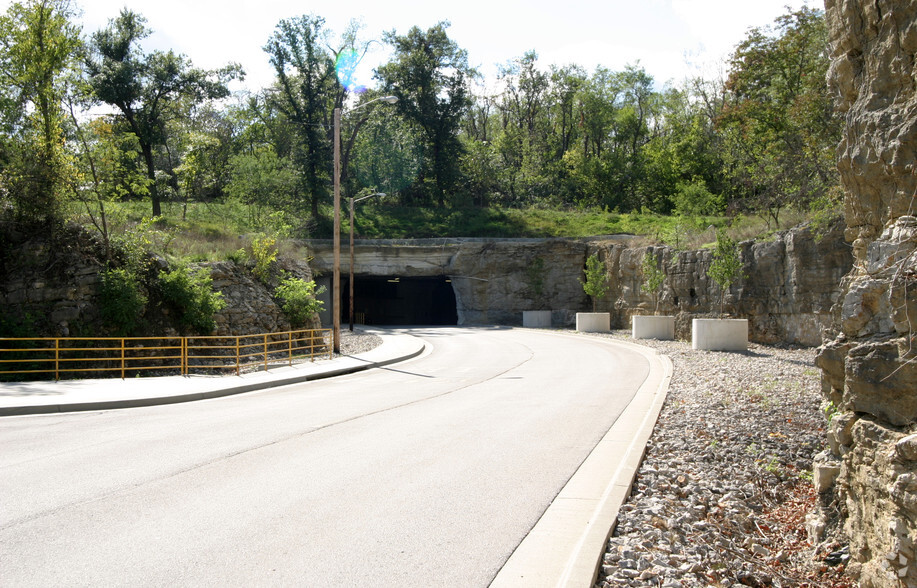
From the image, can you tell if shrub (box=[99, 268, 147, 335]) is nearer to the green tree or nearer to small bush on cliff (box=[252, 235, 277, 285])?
small bush on cliff (box=[252, 235, 277, 285])

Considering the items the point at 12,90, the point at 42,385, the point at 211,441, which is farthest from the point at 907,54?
the point at 12,90

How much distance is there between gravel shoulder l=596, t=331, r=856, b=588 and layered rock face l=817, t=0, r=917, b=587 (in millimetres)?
707

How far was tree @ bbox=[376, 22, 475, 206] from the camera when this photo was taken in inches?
2271

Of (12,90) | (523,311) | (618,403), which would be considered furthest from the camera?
(523,311)

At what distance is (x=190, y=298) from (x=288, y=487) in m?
18.0

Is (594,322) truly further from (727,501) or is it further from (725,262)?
(727,501)

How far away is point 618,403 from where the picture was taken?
13.1 meters

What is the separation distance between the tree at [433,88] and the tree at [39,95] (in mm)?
37170

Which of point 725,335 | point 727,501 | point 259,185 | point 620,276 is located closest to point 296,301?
point 725,335

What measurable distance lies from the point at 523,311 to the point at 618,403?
33.8 metres

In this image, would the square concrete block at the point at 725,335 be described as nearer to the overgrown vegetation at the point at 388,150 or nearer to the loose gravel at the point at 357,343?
the overgrown vegetation at the point at 388,150

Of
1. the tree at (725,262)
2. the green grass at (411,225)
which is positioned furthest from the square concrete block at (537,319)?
the tree at (725,262)

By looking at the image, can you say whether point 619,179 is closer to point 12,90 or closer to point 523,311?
point 523,311

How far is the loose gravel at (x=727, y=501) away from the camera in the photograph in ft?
17.5
